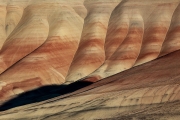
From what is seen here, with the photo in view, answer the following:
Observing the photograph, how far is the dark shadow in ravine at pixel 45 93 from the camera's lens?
56375 mm

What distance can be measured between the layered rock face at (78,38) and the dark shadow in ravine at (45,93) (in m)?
2.05

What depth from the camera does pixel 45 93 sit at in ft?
206

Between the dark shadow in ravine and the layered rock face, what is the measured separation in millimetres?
2055

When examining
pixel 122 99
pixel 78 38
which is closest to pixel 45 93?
pixel 78 38

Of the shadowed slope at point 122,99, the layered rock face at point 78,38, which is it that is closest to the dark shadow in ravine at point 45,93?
the layered rock face at point 78,38

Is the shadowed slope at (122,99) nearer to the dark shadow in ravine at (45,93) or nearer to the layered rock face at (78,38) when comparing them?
the dark shadow in ravine at (45,93)

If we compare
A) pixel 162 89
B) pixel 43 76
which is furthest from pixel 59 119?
pixel 43 76

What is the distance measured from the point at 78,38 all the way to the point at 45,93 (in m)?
19.1

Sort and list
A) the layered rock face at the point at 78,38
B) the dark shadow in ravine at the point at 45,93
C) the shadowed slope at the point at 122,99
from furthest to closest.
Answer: the layered rock face at the point at 78,38 < the dark shadow in ravine at the point at 45,93 < the shadowed slope at the point at 122,99

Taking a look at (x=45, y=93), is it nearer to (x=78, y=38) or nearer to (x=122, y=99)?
(x=78, y=38)

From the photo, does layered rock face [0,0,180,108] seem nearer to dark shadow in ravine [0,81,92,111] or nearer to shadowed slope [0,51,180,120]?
dark shadow in ravine [0,81,92,111]

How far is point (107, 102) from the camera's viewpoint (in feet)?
96.0

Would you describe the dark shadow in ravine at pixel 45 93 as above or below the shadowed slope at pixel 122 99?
below

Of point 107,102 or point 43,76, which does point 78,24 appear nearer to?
point 43,76
